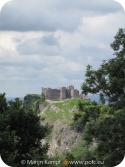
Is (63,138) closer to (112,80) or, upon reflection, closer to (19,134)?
(112,80)

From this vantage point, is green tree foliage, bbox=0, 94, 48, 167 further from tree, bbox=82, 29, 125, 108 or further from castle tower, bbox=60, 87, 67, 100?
tree, bbox=82, 29, 125, 108

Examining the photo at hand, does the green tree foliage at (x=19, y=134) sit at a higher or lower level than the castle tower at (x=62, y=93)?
lower

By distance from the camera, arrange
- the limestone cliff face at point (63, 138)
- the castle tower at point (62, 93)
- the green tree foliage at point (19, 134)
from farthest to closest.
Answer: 1. the limestone cliff face at point (63, 138)
2. the castle tower at point (62, 93)
3. the green tree foliage at point (19, 134)

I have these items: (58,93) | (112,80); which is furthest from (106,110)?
(58,93)

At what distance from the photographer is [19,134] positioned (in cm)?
702

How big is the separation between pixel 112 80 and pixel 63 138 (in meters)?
2.05

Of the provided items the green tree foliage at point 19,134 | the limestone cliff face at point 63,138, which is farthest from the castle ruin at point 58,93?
the limestone cliff face at point 63,138

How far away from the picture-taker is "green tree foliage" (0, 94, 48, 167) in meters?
6.70

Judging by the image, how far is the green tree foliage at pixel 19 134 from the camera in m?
6.70

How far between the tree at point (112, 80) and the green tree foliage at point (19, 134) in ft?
6.70

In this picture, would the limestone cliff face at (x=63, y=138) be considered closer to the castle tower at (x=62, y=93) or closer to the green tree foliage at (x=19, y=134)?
the green tree foliage at (x=19, y=134)

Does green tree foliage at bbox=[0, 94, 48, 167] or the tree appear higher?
the tree

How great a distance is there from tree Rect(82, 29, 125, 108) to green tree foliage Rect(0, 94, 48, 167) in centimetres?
204

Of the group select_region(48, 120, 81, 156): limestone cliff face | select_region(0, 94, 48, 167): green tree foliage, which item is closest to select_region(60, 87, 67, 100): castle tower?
select_region(0, 94, 48, 167): green tree foliage
